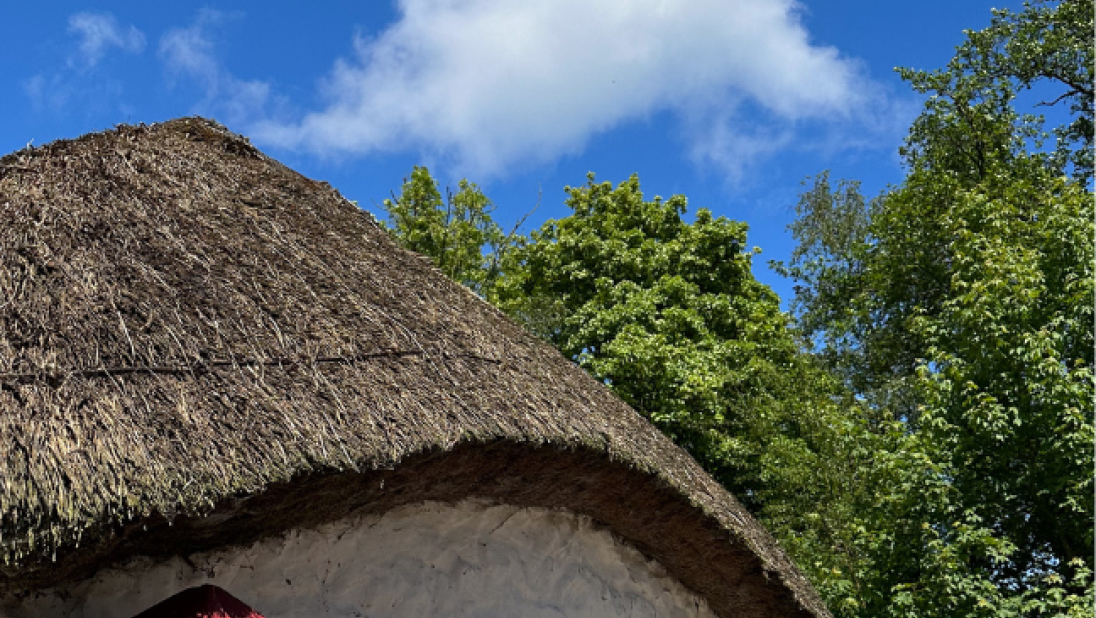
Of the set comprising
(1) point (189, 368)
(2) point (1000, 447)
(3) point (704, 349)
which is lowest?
(1) point (189, 368)

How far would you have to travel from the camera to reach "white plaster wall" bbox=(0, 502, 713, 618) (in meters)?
3.49

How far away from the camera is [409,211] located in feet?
64.5

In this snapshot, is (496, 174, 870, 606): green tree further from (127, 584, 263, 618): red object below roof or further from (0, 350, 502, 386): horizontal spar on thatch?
(127, 584, 263, 618): red object below roof

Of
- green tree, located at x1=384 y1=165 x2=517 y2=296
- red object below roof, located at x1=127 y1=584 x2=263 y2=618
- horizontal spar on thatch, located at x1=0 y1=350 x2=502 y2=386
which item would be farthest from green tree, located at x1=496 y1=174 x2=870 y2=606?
red object below roof, located at x1=127 y1=584 x2=263 y2=618

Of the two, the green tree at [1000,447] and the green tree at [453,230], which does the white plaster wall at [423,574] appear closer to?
the green tree at [1000,447]

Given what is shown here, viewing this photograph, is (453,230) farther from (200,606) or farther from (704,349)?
(200,606)

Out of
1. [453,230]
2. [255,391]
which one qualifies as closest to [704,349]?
[453,230]

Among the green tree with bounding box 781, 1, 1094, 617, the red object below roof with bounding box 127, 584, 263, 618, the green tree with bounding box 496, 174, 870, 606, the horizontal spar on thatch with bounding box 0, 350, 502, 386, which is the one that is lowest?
the red object below roof with bounding box 127, 584, 263, 618

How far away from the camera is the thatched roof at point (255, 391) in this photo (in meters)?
2.92

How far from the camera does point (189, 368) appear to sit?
10.8 feet

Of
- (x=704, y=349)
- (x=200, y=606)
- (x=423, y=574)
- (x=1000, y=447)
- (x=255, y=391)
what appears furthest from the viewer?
(x=704, y=349)

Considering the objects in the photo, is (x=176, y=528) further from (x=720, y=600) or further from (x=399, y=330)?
(x=720, y=600)

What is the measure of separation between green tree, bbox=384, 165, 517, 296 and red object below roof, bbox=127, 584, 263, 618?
49.3 ft

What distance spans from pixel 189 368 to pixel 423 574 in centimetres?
146
